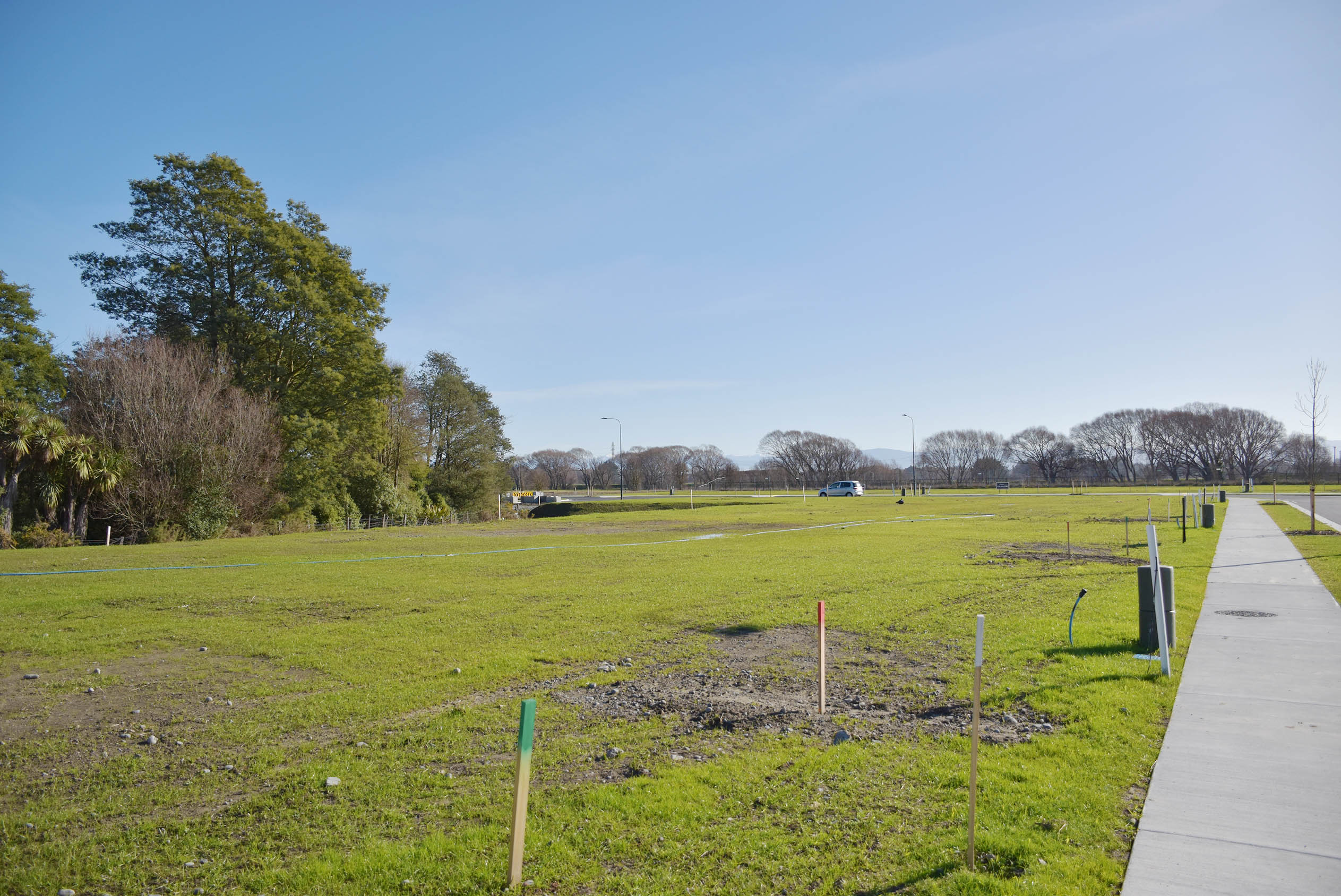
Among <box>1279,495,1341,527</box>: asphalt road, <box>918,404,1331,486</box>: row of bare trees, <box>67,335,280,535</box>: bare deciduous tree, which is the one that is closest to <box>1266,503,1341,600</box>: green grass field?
<box>1279,495,1341,527</box>: asphalt road

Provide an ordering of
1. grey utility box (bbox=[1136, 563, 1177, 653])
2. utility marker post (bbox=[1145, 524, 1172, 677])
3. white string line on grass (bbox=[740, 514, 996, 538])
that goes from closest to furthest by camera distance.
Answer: utility marker post (bbox=[1145, 524, 1172, 677]), grey utility box (bbox=[1136, 563, 1177, 653]), white string line on grass (bbox=[740, 514, 996, 538])

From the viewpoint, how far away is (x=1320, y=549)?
18.7 m

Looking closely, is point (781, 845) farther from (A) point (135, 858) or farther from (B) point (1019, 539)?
(B) point (1019, 539)

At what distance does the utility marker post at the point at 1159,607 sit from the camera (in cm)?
750

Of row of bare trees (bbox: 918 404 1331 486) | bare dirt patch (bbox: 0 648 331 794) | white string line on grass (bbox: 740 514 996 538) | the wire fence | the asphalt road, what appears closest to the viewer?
bare dirt patch (bbox: 0 648 331 794)

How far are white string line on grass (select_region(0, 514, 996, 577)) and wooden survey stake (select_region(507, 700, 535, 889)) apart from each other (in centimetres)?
1765

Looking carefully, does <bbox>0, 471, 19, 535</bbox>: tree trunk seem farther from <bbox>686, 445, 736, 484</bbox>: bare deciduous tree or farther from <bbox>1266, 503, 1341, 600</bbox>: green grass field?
<bbox>686, 445, 736, 484</bbox>: bare deciduous tree

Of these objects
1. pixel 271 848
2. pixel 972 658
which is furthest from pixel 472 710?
pixel 972 658

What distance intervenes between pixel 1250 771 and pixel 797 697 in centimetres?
356

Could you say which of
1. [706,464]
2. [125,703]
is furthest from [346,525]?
[706,464]

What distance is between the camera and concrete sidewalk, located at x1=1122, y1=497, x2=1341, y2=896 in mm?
3934

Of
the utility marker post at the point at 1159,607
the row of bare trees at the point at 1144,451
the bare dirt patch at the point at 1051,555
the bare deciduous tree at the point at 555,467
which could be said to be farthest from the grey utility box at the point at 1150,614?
the bare deciduous tree at the point at 555,467

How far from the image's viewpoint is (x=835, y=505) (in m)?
54.5

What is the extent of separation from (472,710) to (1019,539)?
21.5 meters
